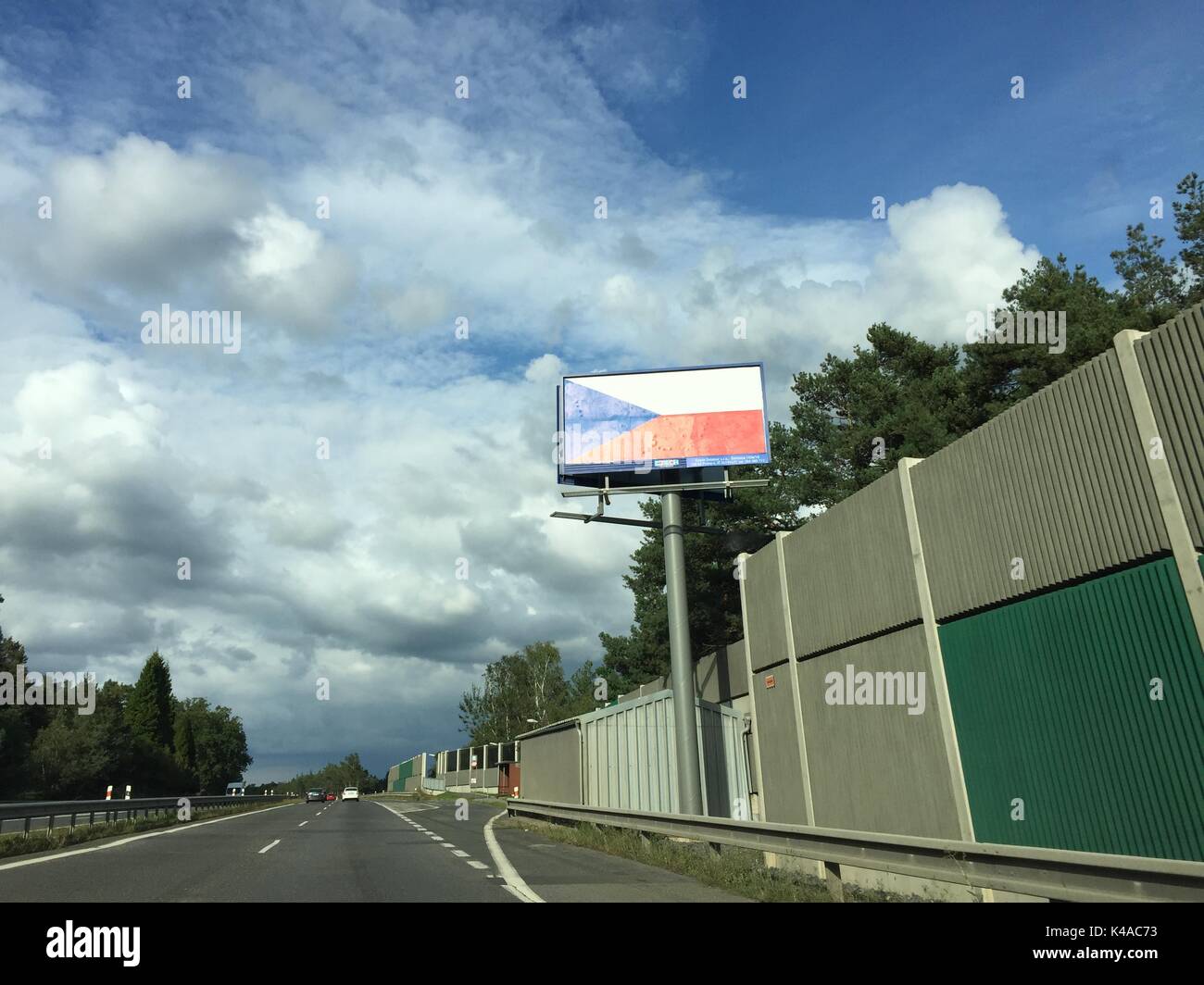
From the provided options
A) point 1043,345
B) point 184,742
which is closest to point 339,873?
point 1043,345

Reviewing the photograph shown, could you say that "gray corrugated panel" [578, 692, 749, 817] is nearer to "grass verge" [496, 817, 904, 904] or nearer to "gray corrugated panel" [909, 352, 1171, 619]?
"grass verge" [496, 817, 904, 904]

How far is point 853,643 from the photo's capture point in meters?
16.4

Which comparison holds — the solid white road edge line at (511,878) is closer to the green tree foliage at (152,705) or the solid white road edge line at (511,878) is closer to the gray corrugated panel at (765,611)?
the gray corrugated panel at (765,611)

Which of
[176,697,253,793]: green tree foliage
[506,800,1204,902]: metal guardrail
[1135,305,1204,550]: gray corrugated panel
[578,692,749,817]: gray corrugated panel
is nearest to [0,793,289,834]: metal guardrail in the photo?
[578,692,749,817]: gray corrugated panel

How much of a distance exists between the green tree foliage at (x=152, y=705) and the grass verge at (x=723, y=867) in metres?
114

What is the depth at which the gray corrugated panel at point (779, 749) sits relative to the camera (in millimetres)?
19047

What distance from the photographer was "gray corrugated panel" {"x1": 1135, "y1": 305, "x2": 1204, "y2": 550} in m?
9.03

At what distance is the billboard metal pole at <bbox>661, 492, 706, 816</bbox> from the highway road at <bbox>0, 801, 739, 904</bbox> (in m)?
4.26

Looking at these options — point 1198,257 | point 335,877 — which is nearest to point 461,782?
point 1198,257

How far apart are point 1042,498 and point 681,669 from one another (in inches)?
550

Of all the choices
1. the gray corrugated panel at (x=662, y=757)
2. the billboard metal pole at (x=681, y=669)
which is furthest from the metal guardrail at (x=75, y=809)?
the billboard metal pole at (x=681, y=669)
